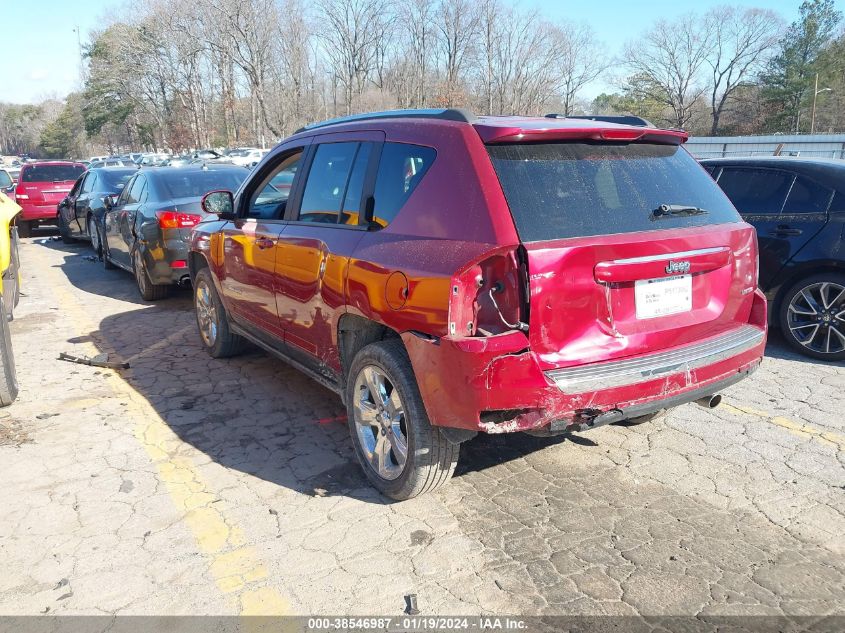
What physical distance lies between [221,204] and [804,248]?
4.83 meters

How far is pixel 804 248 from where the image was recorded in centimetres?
559

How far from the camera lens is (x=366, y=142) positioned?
3.68 m

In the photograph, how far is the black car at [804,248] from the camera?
17.9 feet

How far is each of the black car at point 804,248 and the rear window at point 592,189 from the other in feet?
8.59

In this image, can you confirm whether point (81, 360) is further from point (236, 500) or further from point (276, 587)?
point (276, 587)

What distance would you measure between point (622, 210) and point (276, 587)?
7.45ft

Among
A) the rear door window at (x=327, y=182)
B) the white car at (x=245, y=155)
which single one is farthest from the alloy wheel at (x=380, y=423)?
the white car at (x=245, y=155)

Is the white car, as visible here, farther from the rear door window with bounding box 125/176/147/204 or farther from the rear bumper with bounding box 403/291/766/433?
the rear bumper with bounding box 403/291/766/433

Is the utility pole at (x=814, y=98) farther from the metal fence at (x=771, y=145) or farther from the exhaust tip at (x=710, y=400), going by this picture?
the exhaust tip at (x=710, y=400)

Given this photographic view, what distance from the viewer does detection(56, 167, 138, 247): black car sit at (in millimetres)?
11852

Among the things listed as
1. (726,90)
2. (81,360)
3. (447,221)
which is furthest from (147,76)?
(447,221)

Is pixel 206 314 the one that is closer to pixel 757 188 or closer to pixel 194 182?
pixel 194 182

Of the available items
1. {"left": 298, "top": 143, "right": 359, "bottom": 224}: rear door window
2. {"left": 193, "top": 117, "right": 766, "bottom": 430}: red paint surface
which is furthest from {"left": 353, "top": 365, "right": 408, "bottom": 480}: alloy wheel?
{"left": 298, "top": 143, "right": 359, "bottom": 224}: rear door window

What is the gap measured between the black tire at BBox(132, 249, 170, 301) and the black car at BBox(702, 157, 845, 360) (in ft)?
22.3
